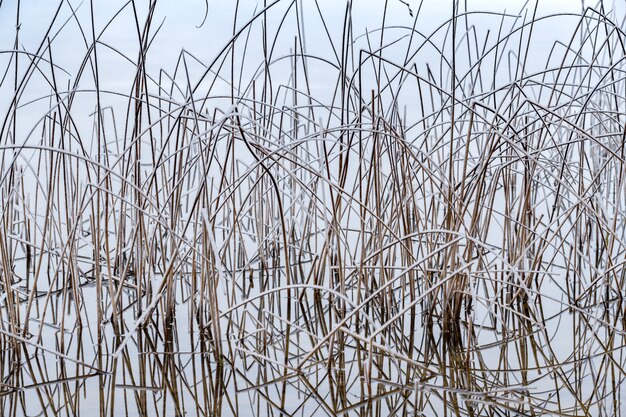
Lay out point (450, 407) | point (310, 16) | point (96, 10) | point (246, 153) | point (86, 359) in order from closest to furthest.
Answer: point (450, 407) < point (86, 359) < point (246, 153) < point (310, 16) < point (96, 10)

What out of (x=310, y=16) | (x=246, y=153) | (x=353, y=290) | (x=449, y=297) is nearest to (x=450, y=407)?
(x=449, y=297)

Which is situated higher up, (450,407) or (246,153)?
(246,153)

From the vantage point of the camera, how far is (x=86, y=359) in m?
1.53

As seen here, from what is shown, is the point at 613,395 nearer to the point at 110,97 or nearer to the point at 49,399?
the point at 49,399

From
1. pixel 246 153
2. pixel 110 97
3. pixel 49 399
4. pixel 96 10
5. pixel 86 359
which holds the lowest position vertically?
pixel 49 399

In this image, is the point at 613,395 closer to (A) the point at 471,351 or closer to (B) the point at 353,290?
(A) the point at 471,351

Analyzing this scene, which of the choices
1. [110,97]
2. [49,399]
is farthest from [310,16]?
[49,399]

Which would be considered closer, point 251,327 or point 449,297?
point 449,297

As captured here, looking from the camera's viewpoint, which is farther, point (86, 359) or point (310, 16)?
point (310, 16)

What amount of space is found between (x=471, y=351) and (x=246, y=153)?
8.12ft

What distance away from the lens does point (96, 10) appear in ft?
36.3

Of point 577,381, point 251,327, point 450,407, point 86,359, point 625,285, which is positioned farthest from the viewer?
point 625,285

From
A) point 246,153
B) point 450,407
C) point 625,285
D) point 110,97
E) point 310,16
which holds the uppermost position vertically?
point 310,16

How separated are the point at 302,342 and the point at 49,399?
440mm
